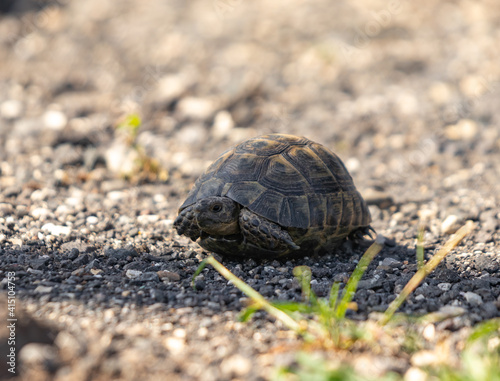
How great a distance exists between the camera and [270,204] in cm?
343

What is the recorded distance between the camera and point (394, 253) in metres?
3.93

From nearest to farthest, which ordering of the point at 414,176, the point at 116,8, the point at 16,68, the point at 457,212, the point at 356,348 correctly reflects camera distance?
the point at 356,348 → the point at 457,212 → the point at 414,176 → the point at 16,68 → the point at 116,8

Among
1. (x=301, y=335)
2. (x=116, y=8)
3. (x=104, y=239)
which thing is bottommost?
(x=104, y=239)

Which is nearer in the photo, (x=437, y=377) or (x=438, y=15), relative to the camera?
(x=437, y=377)

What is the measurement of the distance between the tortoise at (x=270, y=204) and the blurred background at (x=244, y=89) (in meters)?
1.72

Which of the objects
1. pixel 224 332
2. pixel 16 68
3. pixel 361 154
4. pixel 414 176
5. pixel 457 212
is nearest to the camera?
pixel 224 332

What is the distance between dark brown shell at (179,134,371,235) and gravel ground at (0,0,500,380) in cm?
36

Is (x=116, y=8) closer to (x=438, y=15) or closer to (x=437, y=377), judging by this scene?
(x=438, y=15)

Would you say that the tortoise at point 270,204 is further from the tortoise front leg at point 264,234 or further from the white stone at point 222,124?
the white stone at point 222,124

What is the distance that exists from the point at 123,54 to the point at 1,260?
6971mm

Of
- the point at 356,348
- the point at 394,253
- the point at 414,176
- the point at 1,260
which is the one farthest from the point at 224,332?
the point at 414,176

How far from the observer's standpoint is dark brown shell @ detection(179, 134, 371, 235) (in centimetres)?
346

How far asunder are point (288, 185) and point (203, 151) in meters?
3.33

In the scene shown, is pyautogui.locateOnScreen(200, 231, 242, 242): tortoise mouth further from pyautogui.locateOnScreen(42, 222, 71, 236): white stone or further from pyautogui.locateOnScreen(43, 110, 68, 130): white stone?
pyautogui.locateOnScreen(43, 110, 68, 130): white stone
